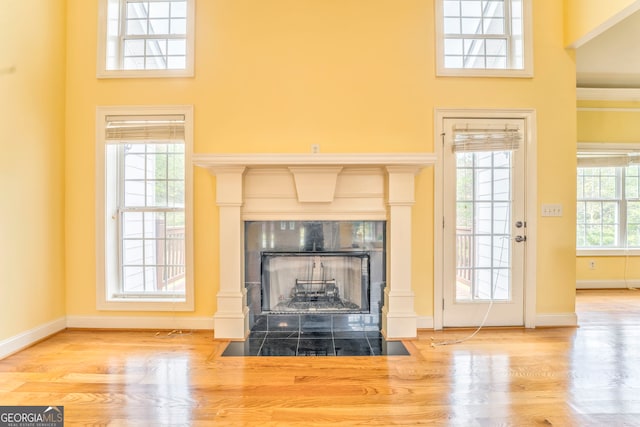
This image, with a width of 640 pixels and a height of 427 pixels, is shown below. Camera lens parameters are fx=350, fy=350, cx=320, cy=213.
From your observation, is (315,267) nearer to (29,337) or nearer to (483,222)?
(483,222)

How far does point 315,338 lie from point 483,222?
191cm

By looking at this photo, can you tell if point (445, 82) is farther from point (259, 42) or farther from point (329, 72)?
point (259, 42)

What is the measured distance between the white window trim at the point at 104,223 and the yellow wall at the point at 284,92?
6 cm

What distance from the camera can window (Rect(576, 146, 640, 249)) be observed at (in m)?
4.98

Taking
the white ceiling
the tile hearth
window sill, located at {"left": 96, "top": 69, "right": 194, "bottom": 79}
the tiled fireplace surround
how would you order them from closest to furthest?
the tile hearth
the tiled fireplace surround
window sill, located at {"left": 96, "top": 69, "right": 194, "bottom": 79}
the white ceiling

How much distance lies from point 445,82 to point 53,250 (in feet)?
12.7

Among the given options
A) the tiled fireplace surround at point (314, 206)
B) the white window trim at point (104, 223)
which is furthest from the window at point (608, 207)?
the white window trim at point (104, 223)

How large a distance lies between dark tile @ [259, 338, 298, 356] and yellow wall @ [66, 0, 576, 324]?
0.69 m

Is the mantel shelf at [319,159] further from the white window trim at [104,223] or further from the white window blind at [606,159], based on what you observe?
the white window blind at [606,159]

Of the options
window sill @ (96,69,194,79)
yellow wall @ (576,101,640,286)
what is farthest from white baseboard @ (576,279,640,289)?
window sill @ (96,69,194,79)

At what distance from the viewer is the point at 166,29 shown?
3369 millimetres

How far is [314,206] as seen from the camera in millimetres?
3105

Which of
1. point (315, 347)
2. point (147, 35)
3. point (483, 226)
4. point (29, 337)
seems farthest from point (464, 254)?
point (29, 337)

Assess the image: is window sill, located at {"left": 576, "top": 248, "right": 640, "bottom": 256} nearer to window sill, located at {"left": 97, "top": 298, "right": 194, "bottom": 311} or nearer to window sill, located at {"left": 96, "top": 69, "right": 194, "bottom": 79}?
window sill, located at {"left": 97, "top": 298, "right": 194, "bottom": 311}
